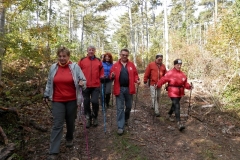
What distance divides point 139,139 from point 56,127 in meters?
2.23

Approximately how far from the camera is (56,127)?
4266 mm

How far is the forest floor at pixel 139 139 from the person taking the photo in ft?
15.6

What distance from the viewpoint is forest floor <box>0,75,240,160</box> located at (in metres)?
4.74

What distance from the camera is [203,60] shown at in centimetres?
1262

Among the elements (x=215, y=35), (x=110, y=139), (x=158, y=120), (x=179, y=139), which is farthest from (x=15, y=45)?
(x=215, y=35)

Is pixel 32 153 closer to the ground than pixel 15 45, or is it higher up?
closer to the ground

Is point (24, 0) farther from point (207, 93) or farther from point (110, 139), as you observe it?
point (207, 93)

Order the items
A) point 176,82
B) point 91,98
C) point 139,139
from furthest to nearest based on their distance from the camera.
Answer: point 176,82 → point 91,98 → point 139,139

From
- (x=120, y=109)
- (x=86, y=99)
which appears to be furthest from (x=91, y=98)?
(x=120, y=109)

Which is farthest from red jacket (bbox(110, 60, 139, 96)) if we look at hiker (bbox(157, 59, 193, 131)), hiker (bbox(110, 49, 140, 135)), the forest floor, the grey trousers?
the grey trousers

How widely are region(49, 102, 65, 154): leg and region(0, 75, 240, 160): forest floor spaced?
319 millimetres

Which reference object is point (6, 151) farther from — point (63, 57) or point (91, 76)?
point (91, 76)

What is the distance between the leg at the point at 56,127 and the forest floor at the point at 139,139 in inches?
12.6

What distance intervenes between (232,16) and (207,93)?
171 inches
